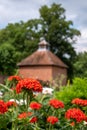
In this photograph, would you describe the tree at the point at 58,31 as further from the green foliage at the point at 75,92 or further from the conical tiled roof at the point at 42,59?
the green foliage at the point at 75,92

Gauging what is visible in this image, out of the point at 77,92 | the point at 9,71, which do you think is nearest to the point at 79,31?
the point at 9,71

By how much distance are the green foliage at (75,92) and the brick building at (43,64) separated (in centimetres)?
5250

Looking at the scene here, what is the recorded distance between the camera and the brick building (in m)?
60.2

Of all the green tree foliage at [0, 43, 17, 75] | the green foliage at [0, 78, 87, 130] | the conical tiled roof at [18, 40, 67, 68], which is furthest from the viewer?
the conical tiled roof at [18, 40, 67, 68]

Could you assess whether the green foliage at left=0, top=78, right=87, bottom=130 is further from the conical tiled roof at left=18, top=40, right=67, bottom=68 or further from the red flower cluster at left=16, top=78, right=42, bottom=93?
the conical tiled roof at left=18, top=40, right=67, bottom=68

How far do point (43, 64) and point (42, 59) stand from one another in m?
0.77

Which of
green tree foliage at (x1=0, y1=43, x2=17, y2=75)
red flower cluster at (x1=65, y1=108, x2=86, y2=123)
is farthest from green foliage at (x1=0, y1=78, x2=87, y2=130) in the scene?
green tree foliage at (x1=0, y1=43, x2=17, y2=75)

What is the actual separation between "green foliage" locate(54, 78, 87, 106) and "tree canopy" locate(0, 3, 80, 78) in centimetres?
5138

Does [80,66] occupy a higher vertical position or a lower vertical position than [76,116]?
lower

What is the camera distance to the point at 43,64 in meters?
60.9

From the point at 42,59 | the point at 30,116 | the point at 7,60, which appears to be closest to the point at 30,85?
the point at 30,116

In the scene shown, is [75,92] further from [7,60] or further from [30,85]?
[7,60]

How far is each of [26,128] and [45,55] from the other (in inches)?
2266

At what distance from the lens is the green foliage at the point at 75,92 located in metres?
6.70
